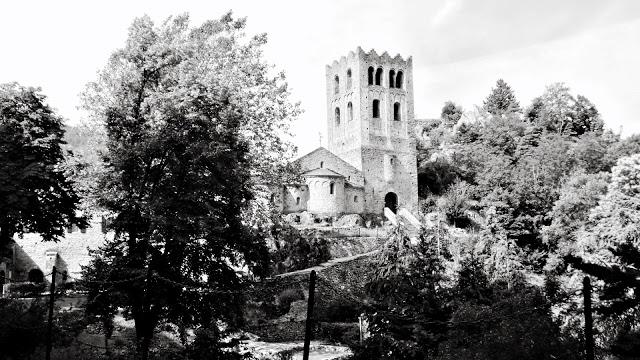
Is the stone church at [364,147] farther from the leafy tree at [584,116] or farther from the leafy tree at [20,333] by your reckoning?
the leafy tree at [20,333]

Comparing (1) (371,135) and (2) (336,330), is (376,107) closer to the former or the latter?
(1) (371,135)

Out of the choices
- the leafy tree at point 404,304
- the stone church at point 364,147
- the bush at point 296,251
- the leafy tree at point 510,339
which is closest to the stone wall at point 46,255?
the bush at point 296,251

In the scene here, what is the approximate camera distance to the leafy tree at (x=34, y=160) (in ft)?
47.0

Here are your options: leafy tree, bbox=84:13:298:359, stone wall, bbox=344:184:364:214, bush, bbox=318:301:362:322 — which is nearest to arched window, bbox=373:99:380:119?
stone wall, bbox=344:184:364:214

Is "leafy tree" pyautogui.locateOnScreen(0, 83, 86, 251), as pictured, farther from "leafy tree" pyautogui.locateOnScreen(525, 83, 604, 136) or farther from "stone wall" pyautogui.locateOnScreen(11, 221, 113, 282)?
"leafy tree" pyautogui.locateOnScreen(525, 83, 604, 136)

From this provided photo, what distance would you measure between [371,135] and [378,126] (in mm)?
1245

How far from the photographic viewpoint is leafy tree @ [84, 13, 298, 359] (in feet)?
43.4

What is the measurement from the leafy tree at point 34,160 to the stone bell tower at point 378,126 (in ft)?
104

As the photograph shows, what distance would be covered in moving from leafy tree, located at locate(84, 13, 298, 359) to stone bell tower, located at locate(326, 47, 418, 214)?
3190 cm

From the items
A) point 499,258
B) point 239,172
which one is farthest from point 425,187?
point 239,172

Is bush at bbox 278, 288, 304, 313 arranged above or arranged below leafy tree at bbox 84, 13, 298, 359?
below

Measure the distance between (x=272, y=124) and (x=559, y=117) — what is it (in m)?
45.5

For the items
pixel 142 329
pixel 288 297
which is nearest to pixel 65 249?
pixel 288 297

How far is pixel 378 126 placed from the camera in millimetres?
47938
